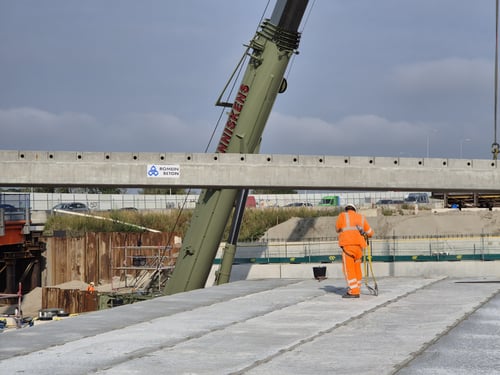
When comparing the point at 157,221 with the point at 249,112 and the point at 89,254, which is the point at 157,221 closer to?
the point at 89,254

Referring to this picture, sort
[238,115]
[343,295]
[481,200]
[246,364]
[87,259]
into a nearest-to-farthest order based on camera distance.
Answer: [246,364], [343,295], [238,115], [87,259], [481,200]

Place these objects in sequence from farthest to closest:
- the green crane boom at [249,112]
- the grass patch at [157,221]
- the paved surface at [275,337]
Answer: the grass patch at [157,221] → the green crane boom at [249,112] → the paved surface at [275,337]

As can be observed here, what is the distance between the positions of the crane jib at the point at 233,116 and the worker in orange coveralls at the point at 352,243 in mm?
8304

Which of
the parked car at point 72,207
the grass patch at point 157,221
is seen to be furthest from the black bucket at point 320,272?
the parked car at point 72,207

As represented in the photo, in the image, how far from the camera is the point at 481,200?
52.3 m

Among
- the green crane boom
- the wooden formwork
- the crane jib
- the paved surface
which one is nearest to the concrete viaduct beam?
the green crane boom

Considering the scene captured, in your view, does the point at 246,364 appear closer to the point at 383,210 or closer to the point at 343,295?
the point at 343,295

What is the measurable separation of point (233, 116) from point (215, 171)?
11.6 feet

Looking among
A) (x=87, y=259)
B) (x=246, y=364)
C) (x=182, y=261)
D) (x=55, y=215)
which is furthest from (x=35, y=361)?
(x=55, y=215)

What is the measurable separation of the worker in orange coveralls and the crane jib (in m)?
8.30

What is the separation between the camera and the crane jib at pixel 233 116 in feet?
73.7

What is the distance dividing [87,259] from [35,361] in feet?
129

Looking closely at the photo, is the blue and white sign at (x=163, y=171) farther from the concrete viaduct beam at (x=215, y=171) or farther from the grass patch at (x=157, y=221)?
the grass patch at (x=157, y=221)

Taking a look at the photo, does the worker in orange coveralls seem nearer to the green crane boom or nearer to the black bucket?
the black bucket
